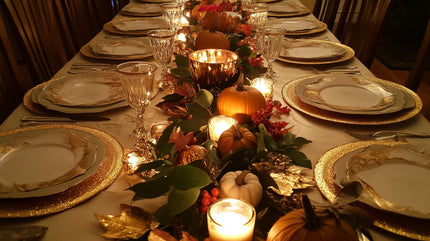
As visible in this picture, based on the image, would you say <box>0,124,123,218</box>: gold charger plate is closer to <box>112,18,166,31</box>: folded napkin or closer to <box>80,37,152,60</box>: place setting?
<box>80,37,152,60</box>: place setting

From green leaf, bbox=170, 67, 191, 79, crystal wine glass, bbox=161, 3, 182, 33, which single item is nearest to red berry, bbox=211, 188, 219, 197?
green leaf, bbox=170, 67, 191, 79

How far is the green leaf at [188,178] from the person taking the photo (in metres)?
0.51

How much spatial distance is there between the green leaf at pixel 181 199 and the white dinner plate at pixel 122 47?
92 centimetres

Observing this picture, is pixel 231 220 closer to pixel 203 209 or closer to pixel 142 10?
pixel 203 209

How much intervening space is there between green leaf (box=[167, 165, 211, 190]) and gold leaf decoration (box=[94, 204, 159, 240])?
3.3 inches

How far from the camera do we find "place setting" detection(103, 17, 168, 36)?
5.49ft

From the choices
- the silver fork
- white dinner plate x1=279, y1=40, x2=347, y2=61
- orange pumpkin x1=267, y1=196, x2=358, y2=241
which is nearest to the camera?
orange pumpkin x1=267, y1=196, x2=358, y2=241

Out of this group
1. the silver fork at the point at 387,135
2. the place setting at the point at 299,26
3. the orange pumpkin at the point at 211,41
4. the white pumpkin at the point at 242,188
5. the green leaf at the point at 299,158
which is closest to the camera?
the white pumpkin at the point at 242,188

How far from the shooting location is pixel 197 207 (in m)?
0.56

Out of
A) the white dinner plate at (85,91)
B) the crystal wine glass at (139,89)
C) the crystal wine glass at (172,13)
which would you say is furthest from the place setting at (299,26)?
the crystal wine glass at (139,89)

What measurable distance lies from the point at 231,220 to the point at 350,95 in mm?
647

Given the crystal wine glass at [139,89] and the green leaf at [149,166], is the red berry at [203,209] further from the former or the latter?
the crystal wine glass at [139,89]

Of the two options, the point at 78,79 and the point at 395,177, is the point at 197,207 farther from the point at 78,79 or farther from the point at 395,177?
the point at 78,79

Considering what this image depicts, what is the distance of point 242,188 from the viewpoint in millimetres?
560
